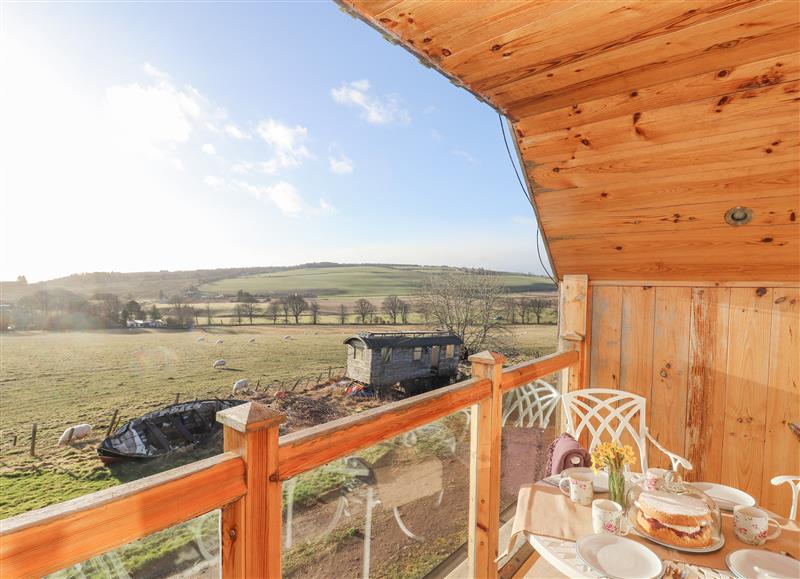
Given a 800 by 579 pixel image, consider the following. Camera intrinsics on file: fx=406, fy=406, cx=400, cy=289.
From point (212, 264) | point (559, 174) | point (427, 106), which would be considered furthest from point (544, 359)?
point (427, 106)

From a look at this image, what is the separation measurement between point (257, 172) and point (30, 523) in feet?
43.2

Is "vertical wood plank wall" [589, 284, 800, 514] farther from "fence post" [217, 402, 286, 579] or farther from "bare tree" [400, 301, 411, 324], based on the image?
"bare tree" [400, 301, 411, 324]

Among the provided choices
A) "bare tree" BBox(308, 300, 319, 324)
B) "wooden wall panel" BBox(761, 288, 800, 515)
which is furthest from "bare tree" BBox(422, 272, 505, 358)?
"wooden wall panel" BBox(761, 288, 800, 515)

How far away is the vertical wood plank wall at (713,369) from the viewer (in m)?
1.95

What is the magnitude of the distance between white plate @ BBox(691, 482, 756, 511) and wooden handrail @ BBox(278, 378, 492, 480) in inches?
30.4

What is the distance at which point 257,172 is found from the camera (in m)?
12.5

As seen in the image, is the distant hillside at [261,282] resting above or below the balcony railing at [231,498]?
above

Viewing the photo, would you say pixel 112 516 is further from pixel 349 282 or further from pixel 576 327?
pixel 349 282

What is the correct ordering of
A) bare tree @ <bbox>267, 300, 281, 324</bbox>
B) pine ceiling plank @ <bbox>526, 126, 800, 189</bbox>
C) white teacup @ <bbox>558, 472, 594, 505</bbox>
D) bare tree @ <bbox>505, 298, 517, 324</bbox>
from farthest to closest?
bare tree @ <bbox>505, 298, 517, 324</bbox> → bare tree @ <bbox>267, 300, 281, 324</bbox> → pine ceiling plank @ <bbox>526, 126, 800, 189</bbox> → white teacup @ <bbox>558, 472, 594, 505</bbox>

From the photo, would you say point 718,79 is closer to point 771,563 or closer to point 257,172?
Result: point 771,563

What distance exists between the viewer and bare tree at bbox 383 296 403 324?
9664 millimetres

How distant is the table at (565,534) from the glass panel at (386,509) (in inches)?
41.7

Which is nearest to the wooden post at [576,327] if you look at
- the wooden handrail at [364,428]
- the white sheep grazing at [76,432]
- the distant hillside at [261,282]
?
the wooden handrail at [364,428]

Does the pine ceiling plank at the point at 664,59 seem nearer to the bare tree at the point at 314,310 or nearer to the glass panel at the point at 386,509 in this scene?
the glass panel at the point at 386,509
